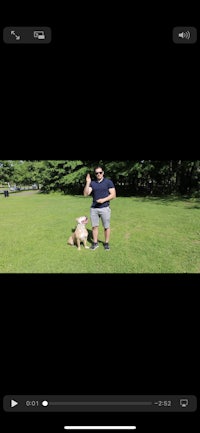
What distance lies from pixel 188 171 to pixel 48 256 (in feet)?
53.2

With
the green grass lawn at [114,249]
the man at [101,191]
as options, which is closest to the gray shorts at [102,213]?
the man at [101,191]

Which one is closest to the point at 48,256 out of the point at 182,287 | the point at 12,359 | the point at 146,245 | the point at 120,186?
→ the point at 146,245

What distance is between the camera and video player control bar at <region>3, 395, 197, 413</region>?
111 centimetres

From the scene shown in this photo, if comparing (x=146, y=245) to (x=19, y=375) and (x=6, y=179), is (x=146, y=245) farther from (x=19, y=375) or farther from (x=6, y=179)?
(x=6, y=179)

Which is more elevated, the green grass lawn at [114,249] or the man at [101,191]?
the man at [101,191]

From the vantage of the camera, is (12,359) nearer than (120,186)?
Yes

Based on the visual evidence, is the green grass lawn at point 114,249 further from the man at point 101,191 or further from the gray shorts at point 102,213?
the man at point 101,191

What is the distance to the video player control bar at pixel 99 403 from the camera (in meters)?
1.11

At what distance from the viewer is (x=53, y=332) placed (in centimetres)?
118

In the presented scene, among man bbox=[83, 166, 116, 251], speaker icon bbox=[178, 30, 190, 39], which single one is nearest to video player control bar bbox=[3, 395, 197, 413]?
speaker icon bbox=[178, 30, 190, 39]
